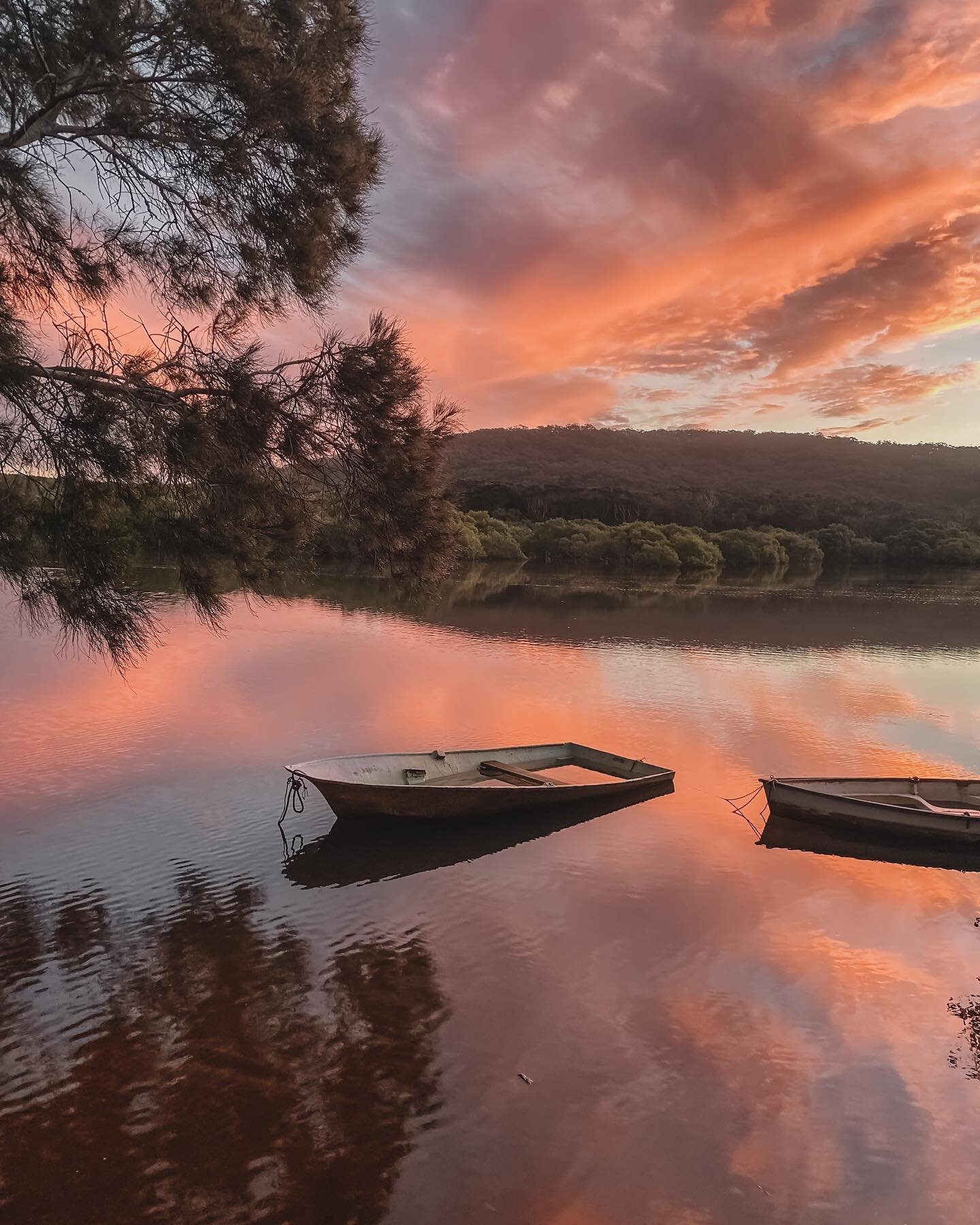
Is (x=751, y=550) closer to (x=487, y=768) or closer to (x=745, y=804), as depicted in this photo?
(x=745, y=804)

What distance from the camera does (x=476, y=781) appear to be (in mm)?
11734

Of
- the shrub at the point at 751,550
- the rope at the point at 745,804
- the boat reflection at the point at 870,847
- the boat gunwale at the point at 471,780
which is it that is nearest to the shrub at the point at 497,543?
the shrub at the point at 751,550

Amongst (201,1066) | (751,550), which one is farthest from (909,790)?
(751,550)

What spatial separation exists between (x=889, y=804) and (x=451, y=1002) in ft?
24.6

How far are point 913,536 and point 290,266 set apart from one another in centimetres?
9948

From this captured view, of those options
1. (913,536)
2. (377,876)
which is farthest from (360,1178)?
(913,536)

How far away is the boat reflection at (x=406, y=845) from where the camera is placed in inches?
361

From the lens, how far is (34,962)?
676 centimetres

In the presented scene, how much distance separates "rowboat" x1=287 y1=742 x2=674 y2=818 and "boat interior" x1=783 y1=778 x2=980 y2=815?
93.9 inches

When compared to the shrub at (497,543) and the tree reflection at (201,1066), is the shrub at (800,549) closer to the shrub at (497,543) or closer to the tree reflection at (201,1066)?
the shrub at (497,543)

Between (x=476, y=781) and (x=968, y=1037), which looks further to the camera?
(x=476, y=781)

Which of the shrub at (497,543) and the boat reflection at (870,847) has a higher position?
the shrub at (497,543)

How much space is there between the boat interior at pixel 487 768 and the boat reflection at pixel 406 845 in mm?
528

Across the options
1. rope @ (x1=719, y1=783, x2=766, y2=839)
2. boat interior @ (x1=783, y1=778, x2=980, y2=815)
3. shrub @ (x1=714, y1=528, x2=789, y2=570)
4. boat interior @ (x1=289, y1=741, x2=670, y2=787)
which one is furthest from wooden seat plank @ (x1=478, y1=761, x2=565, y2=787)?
shrub @ (x1=714, y1=528, x2=789, y2=570)
